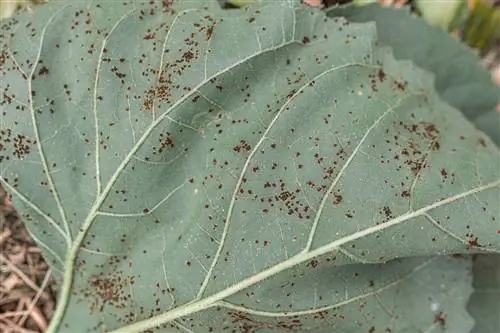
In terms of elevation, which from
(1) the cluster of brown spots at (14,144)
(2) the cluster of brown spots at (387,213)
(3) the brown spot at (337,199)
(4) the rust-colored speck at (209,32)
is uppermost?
(4) the rust-colored speck at (209,32)

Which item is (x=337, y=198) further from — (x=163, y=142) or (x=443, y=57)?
(x=443, y=57)

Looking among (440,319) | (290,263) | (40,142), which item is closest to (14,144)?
(40,142)

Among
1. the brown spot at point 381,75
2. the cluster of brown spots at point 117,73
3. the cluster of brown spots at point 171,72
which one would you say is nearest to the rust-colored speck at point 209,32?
the cluster of brown spots at point 171,72

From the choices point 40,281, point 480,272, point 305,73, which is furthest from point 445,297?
point 40,281

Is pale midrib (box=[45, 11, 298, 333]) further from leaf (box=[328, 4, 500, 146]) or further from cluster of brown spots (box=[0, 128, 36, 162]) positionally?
leaf (box=[328, 4, 500, 146])

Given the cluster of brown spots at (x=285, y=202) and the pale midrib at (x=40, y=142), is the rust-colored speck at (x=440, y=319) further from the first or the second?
the pale midrib at (x=40, y=142)

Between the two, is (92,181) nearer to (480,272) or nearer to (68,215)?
(68,215)
